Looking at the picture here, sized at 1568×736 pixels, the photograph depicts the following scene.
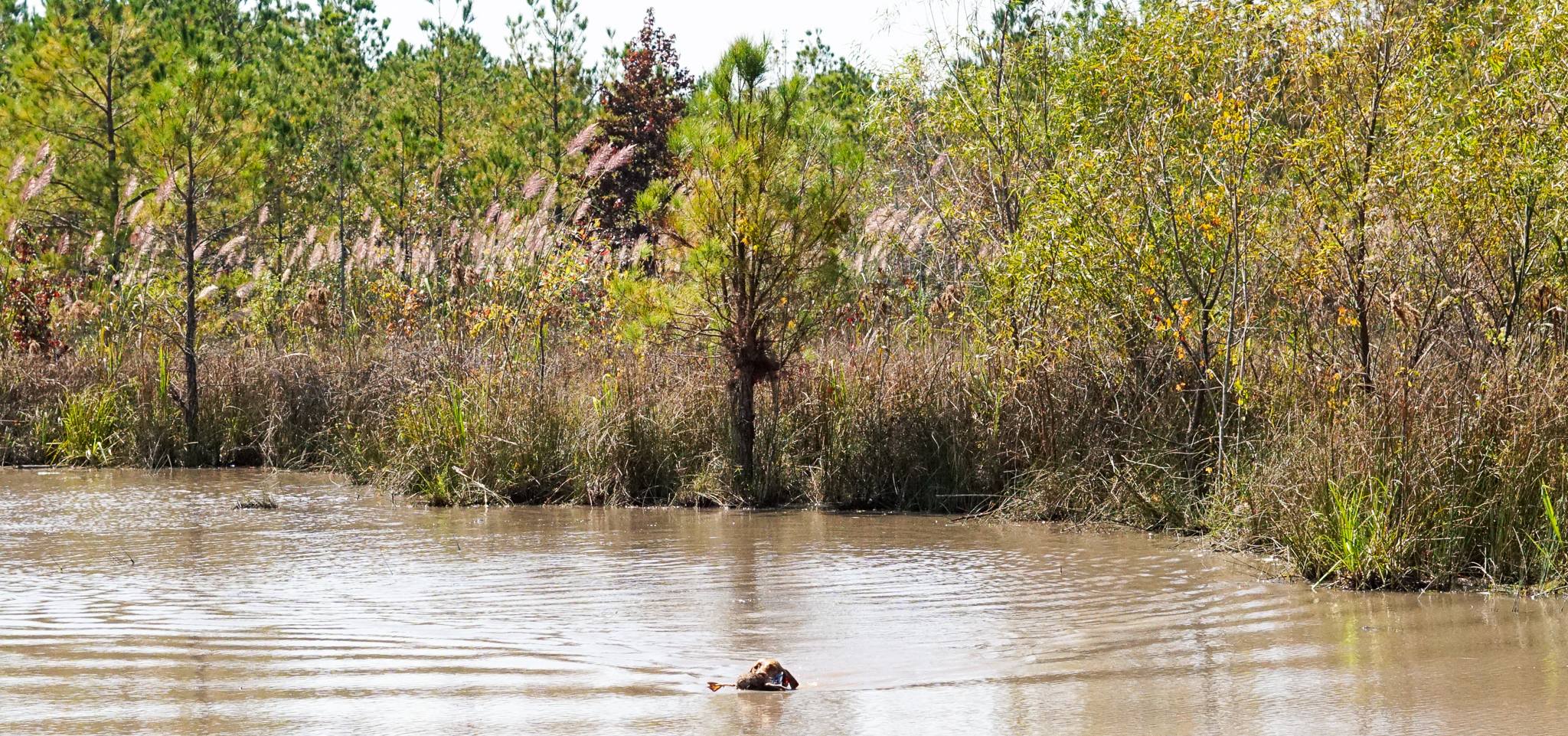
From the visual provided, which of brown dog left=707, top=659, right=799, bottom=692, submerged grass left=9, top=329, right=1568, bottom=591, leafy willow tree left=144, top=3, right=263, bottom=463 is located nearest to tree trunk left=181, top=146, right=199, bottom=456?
leafy willow tree left=144, top=3, right=263, bottom=463

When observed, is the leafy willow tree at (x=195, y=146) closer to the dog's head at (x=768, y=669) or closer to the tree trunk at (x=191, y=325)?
the tree trunk at (x=191, y=325)

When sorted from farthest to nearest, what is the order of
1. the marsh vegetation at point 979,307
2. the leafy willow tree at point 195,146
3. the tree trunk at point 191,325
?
the leafy willow tree at point 195,146 → the tree trunk at point 191,325 → the marsh vegetation at point 979,307

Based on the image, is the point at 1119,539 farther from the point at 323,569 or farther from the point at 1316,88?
the point at 323,569

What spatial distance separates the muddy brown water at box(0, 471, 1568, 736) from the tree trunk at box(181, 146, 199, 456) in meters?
4.23

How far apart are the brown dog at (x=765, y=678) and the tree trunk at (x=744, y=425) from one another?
612cm

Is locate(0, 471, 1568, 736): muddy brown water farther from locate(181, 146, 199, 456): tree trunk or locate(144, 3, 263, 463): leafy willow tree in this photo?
locate(144, 3, 263, 463): leafy willow tree

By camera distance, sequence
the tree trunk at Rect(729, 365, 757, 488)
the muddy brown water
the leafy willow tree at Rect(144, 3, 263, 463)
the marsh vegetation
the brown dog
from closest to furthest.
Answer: the muddy brown water → the brown dog → the marsh vegetation → the tree trunk at Rect(729, 365, 757, 488) → the leafy willow tree at Rect(144, 3, 263, 463)

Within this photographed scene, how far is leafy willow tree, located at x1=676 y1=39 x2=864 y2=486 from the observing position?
12.0 meters

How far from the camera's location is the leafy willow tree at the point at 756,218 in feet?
39.4

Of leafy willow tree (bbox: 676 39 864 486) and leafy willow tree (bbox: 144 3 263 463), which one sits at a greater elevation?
leafy willow tree (bbox: 144 3 263 463)

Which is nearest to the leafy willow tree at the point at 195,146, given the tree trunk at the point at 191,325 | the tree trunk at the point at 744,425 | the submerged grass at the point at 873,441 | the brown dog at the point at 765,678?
the tree trunk at the point at 191,325

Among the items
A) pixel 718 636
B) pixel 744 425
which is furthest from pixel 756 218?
pixel 718 636

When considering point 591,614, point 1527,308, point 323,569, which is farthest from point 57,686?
point 1527,308

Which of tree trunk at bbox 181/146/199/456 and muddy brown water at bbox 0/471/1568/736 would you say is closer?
muddy brown water at bbox 0/471/1568/736
